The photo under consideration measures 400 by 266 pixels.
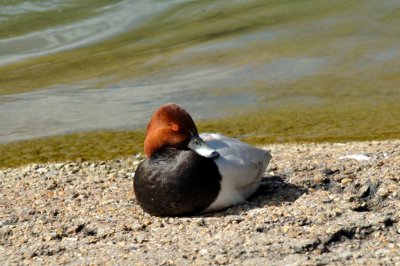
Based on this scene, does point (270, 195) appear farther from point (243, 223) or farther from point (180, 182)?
point (180, 182)

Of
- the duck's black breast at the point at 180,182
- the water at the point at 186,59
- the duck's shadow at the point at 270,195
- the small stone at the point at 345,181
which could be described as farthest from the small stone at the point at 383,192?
the water at the point at 186,59

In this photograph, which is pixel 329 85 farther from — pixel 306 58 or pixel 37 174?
pixel 37 174

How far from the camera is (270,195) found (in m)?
5.99

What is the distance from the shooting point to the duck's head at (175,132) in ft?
18.4

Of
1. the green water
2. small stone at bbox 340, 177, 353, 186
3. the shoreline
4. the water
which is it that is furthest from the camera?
the water

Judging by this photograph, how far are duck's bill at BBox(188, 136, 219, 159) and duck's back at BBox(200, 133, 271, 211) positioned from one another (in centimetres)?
8

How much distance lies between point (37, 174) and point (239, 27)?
806cm

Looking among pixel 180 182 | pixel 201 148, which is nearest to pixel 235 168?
pixel 201 148

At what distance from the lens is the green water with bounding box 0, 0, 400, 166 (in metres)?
9.91

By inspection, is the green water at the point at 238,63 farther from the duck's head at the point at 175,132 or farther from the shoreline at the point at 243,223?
the duck's head at the point at 175,132

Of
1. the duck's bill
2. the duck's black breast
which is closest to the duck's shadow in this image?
the duck's black breast

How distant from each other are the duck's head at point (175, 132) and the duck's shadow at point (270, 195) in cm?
42

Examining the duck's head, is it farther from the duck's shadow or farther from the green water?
the green water

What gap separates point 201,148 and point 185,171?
0.20 meters
